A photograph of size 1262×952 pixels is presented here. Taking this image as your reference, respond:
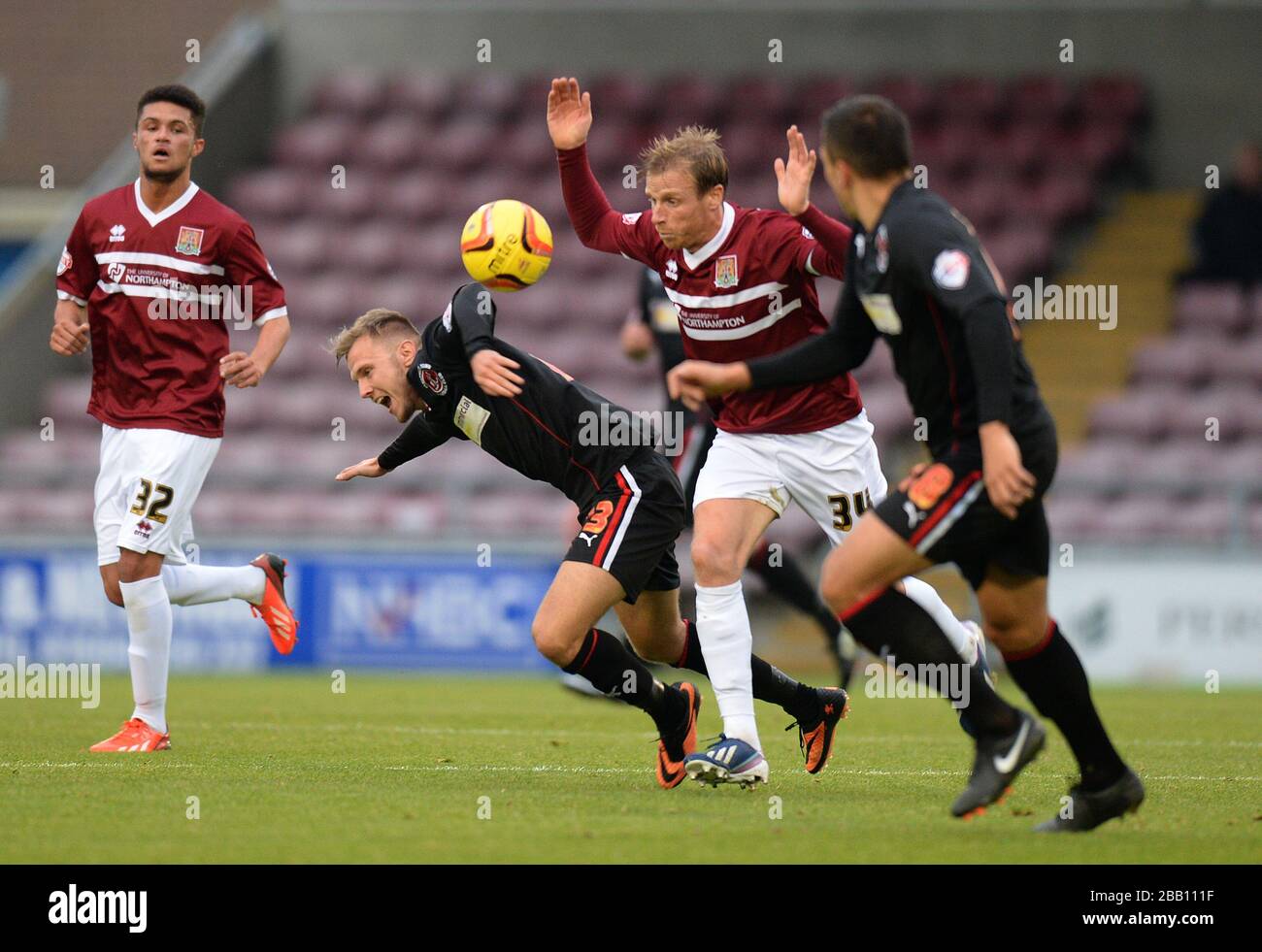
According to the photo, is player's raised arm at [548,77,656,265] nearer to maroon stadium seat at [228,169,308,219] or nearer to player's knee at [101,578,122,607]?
player's knee at [101,578,122,607]

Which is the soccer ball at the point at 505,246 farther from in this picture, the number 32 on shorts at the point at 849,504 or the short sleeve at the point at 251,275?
the number 32 on shorts at the point at 849,504

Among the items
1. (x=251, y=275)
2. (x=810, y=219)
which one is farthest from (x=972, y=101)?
(x=810, y=219)

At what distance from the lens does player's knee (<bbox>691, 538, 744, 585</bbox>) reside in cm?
662

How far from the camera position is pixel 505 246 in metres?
6.87

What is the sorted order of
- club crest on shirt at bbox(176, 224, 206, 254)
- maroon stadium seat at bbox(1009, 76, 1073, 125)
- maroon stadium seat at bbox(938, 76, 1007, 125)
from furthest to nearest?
maroon stadium seat at bbox(938, 76, 1007, 125)
maroon stadium seat at bbox(1009, 76, 1073, 125)
club crest on shirt at bbox(176, 224, 206, 254)

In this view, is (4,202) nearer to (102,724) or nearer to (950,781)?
(102,724)

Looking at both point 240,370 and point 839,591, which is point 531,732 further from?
point 839,591

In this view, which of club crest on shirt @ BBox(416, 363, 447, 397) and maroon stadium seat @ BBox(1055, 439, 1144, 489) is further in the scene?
maroon stadium seat @ BBox(1055, 439, 1144, 489)

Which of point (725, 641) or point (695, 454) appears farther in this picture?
point (695, 454)

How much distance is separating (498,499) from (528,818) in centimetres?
1110

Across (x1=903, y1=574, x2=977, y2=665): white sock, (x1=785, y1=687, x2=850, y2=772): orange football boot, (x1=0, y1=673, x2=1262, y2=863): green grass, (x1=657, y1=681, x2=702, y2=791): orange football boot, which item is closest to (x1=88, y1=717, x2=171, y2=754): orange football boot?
(x1=0, y1=673, x2=1262, y2=863): green grass

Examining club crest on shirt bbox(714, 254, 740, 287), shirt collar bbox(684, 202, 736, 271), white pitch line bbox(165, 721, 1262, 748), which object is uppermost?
shirt collar bbox(684, 202, 736, 271)

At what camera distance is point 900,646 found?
18.2ft

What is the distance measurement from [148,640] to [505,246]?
224 cm
